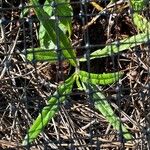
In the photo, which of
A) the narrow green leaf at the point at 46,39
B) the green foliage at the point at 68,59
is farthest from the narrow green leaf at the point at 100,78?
the narrow green leaf at the point at 46,39

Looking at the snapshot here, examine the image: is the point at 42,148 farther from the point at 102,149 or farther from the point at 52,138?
the point at 102,149

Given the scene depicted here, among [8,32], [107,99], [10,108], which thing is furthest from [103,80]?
[8,32]

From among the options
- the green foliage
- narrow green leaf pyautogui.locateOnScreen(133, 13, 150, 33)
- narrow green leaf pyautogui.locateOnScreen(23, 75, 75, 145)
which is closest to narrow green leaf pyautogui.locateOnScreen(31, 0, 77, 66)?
the green foliage

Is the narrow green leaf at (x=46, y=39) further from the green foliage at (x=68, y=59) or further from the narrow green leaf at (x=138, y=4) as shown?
the narrow green leaf at (x=138, y=4)

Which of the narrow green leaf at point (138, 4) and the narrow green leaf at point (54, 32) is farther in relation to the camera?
the narrow green leaf at point (138, 4)

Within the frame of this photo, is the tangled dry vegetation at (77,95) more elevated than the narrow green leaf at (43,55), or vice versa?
the narrow green leaf at (43,55)

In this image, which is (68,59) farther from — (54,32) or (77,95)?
(77,95)
